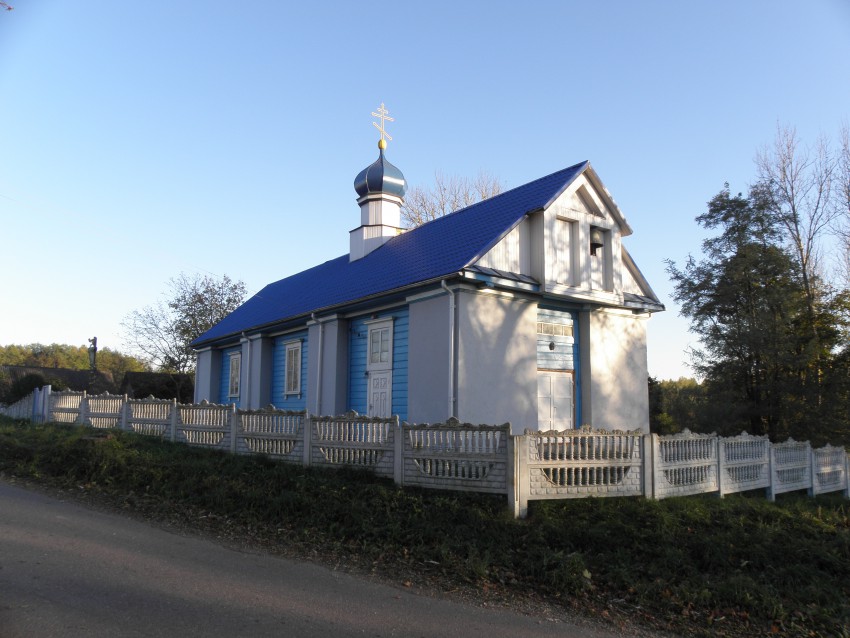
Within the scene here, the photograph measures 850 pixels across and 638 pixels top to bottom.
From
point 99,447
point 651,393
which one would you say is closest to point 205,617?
point 99,447

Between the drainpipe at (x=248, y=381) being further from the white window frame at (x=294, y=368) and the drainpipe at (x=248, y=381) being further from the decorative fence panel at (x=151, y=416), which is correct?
the decorative fence panel at (x=151, y=416)

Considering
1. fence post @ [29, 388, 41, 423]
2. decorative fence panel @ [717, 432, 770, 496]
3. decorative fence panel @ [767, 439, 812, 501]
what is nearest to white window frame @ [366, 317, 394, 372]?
decorative fence panel @ [717, 432, 770, 496]

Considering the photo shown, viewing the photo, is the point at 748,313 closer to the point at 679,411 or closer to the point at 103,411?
the point at 679,411

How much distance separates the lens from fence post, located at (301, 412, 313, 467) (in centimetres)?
1208

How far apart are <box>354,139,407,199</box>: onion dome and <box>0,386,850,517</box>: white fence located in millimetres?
10623

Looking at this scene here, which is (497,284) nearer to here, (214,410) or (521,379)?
(521,379)

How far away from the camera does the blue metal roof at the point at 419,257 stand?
15000 millimetres

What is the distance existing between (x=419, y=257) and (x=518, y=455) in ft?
28.0

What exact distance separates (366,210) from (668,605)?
17960mm

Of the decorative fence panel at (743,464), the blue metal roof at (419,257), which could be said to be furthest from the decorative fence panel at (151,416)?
the decorative fence panel at (743,464)

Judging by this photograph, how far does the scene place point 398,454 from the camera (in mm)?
10648

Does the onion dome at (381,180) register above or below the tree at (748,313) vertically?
above

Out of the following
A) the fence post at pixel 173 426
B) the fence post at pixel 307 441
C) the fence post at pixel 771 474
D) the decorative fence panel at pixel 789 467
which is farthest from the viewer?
the fence post at pixel 173 426

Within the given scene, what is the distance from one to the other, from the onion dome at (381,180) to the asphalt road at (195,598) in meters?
16.4
